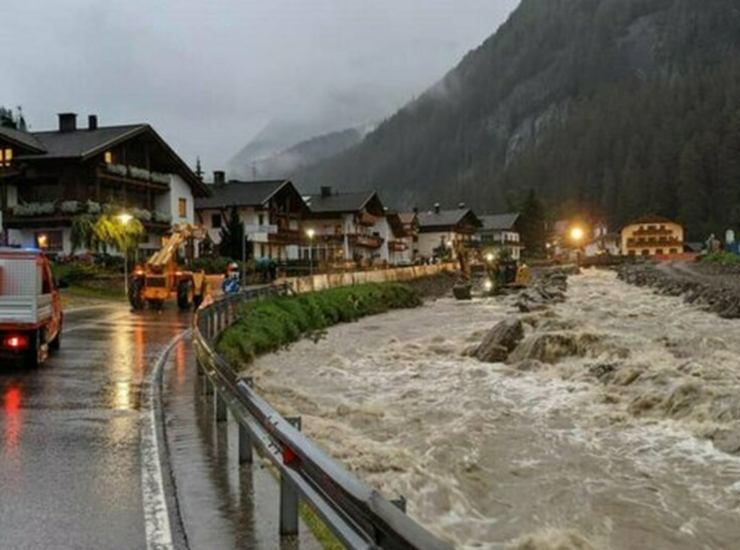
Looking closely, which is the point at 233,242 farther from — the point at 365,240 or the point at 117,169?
the point at 365,240

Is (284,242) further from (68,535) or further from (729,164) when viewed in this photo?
(729,164)

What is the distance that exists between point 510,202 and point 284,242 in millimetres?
113148

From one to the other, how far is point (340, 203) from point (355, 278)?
4028cm

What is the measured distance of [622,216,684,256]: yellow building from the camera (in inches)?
5600

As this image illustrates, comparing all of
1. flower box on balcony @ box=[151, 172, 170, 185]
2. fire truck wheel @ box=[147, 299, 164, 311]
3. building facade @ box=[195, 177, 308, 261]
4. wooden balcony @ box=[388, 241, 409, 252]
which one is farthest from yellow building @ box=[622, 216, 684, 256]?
fire truck wheel @ box=[147, 299, 164, 311]

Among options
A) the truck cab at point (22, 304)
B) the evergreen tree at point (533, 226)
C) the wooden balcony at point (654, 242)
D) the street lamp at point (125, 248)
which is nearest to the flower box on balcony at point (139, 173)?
the street lamp at point (125, 248)

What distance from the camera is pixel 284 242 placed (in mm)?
74125

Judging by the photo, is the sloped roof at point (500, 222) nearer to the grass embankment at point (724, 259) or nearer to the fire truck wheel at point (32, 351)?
the grass embankment at point (724, 259)

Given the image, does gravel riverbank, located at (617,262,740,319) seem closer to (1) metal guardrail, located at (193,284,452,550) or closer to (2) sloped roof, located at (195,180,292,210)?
(1) metal guardrail, located at (193,284,452,550)

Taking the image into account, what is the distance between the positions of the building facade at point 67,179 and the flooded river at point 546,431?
2964 cm

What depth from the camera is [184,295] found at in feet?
112

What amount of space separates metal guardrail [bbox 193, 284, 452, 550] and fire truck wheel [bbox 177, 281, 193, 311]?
948 inches

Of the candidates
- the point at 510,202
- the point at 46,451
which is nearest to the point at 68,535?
the point at 46,451

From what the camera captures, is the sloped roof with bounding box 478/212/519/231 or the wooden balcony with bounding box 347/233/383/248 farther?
the sloped roof with bounding box 478/212/519/231
